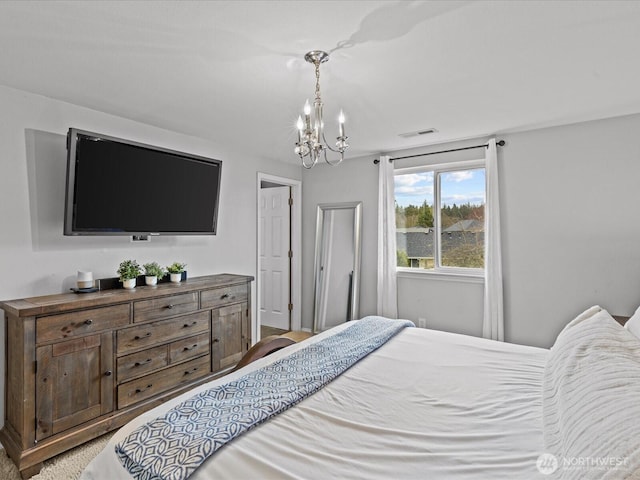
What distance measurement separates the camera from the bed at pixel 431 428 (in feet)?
3.32

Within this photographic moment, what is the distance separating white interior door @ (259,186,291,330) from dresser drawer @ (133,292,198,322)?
6.93 feet

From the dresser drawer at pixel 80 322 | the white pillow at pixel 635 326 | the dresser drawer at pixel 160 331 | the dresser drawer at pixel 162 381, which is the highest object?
the white pillow at pixel 635 326

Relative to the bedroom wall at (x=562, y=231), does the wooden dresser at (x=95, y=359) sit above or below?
below

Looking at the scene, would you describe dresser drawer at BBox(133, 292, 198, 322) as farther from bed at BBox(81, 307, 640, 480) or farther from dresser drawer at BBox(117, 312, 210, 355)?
bed at BBox(81, 307, 640, 480)

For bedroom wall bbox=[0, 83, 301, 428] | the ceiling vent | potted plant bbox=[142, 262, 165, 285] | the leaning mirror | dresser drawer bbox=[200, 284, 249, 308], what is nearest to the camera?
bedroom wall bbox=[0, 83, 301, 428]

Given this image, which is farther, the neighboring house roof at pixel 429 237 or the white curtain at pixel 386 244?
the white curtain at pixel 386 244

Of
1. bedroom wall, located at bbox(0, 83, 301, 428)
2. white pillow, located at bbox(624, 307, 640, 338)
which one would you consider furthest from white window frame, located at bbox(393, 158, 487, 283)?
bedroom wall, located at bbox(0, 83, 301, 428)

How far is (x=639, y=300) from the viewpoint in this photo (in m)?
2.98

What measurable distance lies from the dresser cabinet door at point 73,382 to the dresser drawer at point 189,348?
1.60 feet

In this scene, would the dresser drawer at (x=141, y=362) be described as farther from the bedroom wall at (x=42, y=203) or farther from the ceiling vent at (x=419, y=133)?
the ceiling vent at (x=419, y=133)

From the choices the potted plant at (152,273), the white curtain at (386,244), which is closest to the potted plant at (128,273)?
the potted plant at (152,273)

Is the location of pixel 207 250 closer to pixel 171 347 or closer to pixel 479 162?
pixel 171 347

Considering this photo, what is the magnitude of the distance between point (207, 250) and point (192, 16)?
2.48 meters

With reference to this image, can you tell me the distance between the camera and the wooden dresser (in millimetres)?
2086
